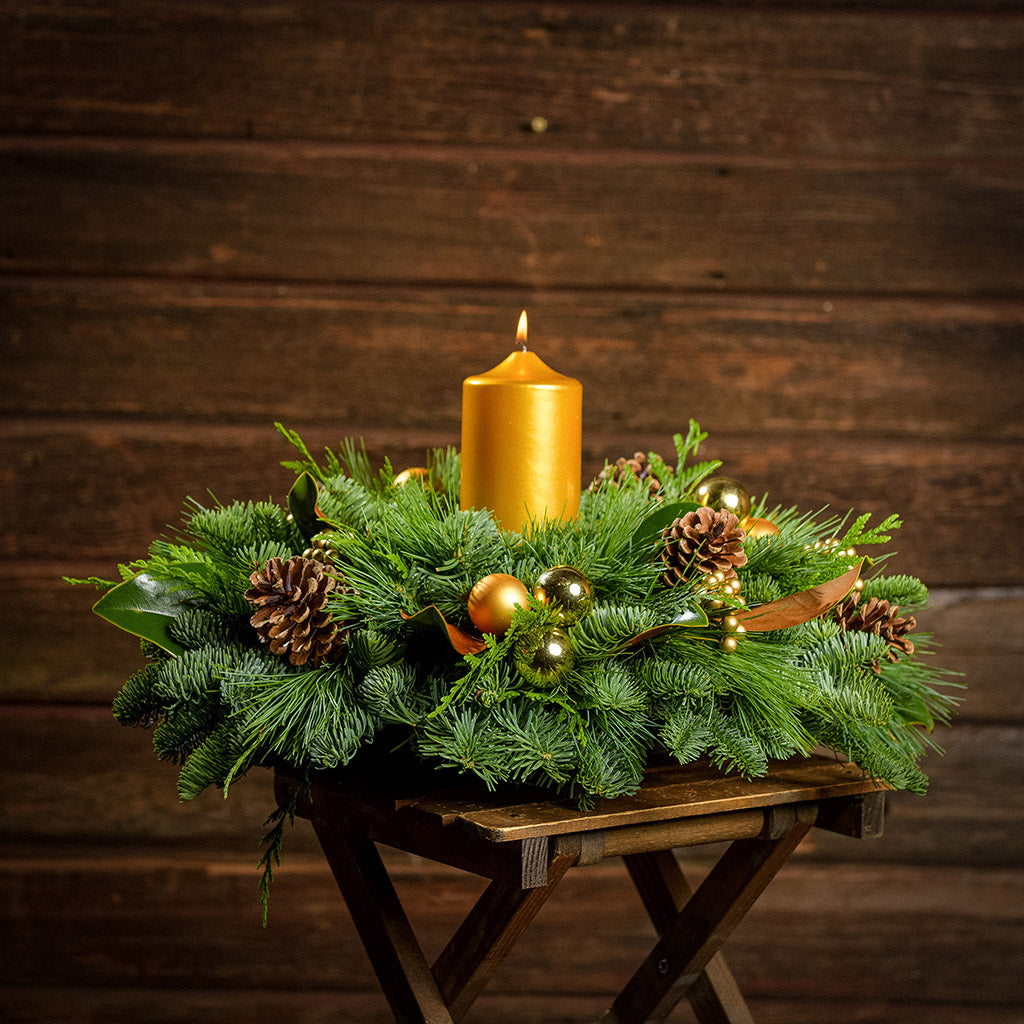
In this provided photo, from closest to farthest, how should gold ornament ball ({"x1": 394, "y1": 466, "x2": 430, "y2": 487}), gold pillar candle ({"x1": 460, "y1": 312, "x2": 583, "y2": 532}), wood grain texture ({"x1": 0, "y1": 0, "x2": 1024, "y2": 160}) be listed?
gold pillar candle ({"x1": 460, "y1": 312, "x2": 583, "y2": 532}), gold ornament ball ({"x1": 394, "y1": 466, "x2": 430, "y2": 487}), wood grain texture ({"x1": 0, "y1": 0, "x2": 1024, "y2": 160})

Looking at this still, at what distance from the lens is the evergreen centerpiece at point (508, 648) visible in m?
0.58

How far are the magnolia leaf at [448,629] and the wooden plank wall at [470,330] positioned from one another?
67 cm

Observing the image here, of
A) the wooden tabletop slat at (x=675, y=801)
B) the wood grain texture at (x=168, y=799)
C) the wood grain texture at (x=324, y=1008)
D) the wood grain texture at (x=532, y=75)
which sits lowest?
the wood grain texture at (x=324, y=1008)

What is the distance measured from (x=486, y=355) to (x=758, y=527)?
0.59 metres

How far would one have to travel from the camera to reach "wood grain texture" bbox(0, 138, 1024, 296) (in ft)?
4.03

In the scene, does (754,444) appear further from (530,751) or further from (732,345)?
(530,751)

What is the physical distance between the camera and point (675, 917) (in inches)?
34.0

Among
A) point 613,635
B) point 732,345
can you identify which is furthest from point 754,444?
point 613,635

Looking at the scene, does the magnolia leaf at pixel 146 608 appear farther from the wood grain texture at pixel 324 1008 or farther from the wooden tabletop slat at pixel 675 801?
the wood grain texture at pixel 324 1008

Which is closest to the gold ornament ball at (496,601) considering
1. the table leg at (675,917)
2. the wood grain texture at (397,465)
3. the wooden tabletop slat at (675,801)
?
the wooden tabletop slat at (675,801)

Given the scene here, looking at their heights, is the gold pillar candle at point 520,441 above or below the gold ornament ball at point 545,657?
above

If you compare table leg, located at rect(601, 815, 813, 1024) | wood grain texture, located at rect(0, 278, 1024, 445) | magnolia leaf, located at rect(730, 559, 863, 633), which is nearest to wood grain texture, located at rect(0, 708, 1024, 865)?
wood grain texture, located at rect(0, 278, 1024, 445)

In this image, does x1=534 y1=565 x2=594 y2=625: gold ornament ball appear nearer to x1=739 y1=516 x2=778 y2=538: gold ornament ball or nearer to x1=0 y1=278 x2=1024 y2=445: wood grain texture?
x1=739 y1=516 x2=778 y2=538: gold ornament ball

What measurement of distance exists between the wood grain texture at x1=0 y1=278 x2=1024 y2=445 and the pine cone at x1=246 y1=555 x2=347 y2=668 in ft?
2.18
